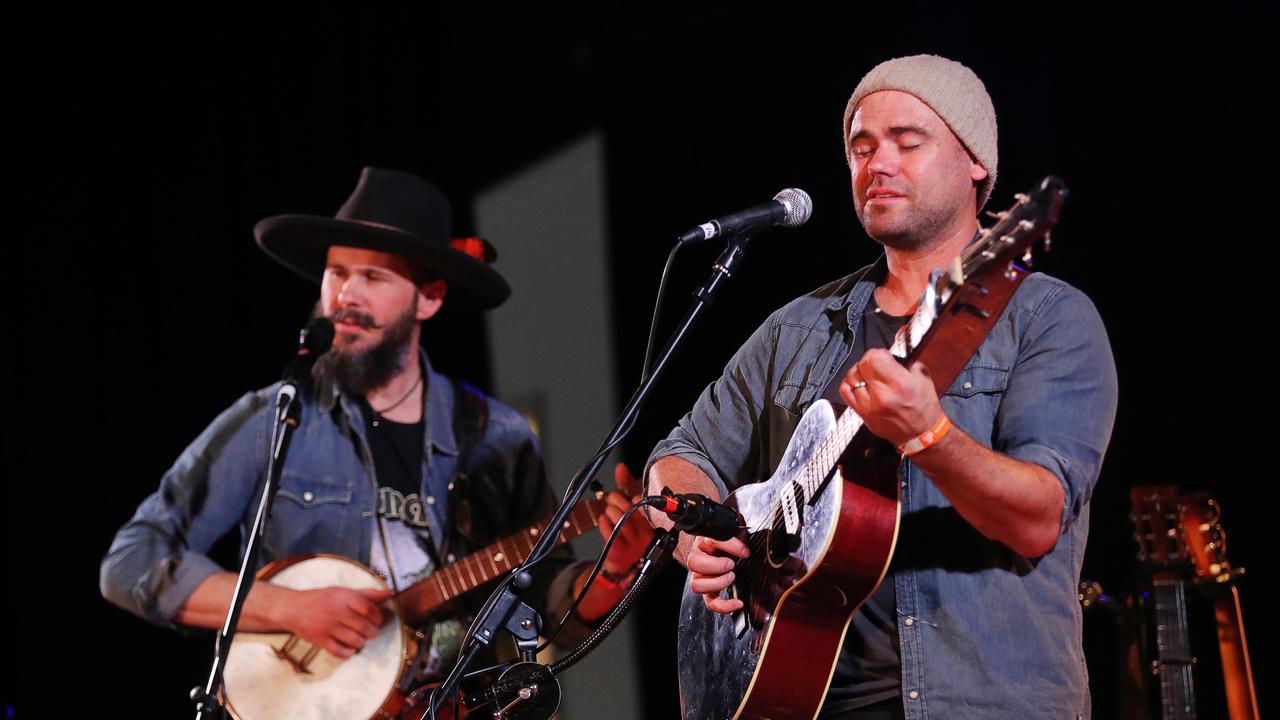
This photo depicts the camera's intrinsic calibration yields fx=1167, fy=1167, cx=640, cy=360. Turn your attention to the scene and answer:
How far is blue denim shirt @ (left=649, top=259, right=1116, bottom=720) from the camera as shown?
7.63ft

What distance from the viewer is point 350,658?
4211 millimetres

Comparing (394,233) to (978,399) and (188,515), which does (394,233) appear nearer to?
(188,515)

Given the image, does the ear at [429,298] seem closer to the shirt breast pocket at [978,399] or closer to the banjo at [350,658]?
the banjo at [350,658]

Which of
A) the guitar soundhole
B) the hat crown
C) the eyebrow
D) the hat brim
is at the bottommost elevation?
the guitar soundhole

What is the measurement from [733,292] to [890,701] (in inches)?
121

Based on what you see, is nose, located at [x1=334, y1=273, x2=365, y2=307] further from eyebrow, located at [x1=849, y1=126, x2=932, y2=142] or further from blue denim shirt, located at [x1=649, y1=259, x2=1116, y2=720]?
blue denim shirt, located at [x1=649, y1=259, x2=1116, y2=720]

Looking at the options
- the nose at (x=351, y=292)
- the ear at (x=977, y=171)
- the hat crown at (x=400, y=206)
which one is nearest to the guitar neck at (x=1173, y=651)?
the ear at (x=977, y=171)

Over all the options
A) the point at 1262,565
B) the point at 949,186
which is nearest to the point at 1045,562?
the point at 949,186

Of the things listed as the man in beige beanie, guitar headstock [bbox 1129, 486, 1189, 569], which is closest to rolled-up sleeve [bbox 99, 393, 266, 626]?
the man in beige beanie

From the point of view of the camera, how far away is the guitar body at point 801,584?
233 cm

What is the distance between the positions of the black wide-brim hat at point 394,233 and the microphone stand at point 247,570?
4.88ft

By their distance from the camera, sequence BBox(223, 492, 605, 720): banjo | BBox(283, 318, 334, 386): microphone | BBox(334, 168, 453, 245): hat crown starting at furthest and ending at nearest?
BBox(334, 168, 453, 245): hat crown → BBox(223, 492, 605, 720): banjo → BBox(283, 318, 334, 386): microphone

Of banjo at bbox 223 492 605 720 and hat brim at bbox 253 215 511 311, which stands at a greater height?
hat brim at bbox 253 215 511 311

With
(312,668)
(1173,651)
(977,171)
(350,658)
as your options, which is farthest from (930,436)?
(312,668)
